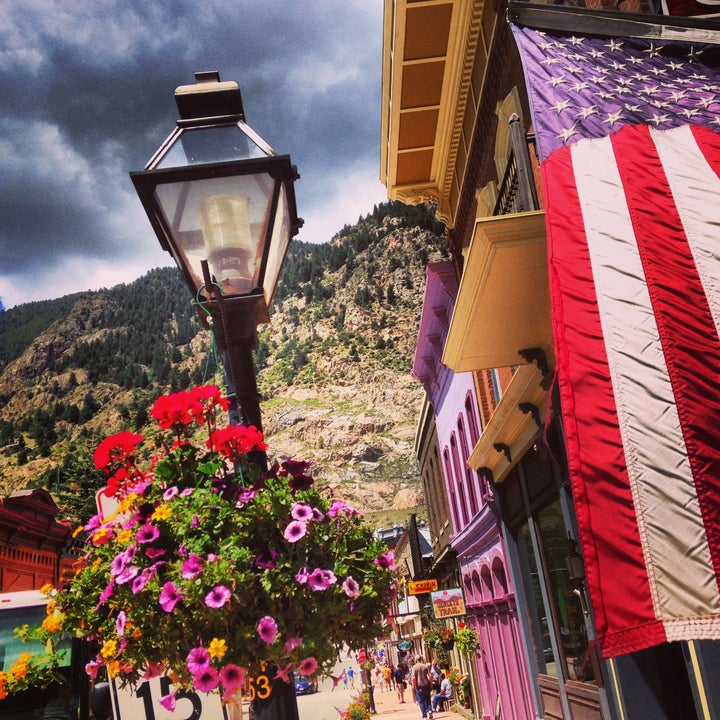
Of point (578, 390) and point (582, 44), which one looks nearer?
point (578, 390)

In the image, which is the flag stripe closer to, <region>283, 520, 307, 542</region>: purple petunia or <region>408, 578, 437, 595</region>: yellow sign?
<region>283, 520, 307, 542</region>: purple petunia

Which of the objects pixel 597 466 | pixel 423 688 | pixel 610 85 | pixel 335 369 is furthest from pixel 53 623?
pixel 335 369

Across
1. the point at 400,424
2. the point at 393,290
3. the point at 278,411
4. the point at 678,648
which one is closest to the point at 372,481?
the point at 400,424

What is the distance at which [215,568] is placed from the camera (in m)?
3.00

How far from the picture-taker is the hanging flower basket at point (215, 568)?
9.91ft

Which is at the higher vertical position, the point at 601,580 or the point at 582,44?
the point at 582,44

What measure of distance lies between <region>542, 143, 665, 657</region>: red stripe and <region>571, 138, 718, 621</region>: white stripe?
0.05 metres

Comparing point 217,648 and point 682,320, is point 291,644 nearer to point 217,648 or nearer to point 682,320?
point 217,648

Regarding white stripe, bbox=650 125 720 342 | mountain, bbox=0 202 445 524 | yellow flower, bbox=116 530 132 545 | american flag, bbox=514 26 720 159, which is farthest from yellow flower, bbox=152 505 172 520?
mountain, bbox=0 202 445 524

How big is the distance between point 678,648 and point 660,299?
13.9ft

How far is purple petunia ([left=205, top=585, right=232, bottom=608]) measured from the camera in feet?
9.55

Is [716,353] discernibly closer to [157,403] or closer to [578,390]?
[578,390]

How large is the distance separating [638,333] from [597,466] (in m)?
0.80

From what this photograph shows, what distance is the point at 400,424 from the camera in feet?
643
